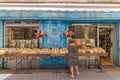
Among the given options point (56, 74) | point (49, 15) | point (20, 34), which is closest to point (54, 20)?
point (49, 15)

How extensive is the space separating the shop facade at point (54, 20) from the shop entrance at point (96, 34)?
616 millimetres

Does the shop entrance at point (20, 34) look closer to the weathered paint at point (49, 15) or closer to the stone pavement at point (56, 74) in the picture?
the weathered paint at point (49, 15)

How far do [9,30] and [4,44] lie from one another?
868 millimetres

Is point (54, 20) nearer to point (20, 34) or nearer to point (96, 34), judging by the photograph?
point (20, 34)

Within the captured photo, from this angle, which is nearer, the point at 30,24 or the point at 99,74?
the point at 99,74

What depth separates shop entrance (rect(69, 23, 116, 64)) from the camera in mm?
13219

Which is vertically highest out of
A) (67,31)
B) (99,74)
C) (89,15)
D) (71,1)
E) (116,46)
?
(71,1)

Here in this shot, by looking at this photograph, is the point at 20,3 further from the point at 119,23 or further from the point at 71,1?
the point at 119,23

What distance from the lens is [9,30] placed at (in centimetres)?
1295

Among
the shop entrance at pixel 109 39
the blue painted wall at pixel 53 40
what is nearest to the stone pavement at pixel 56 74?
the blue painted wall at pixel 53 40

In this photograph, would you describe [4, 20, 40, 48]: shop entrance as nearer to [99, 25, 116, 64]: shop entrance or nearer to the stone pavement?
the stone pavement

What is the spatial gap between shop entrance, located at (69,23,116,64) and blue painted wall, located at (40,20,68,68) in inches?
34.0

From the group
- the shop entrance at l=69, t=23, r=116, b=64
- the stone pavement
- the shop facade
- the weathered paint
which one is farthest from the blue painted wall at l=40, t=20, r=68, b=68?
the shop entrance at l=69, t=23, r=116, b=64

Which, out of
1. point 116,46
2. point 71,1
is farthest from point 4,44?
point 116,46
